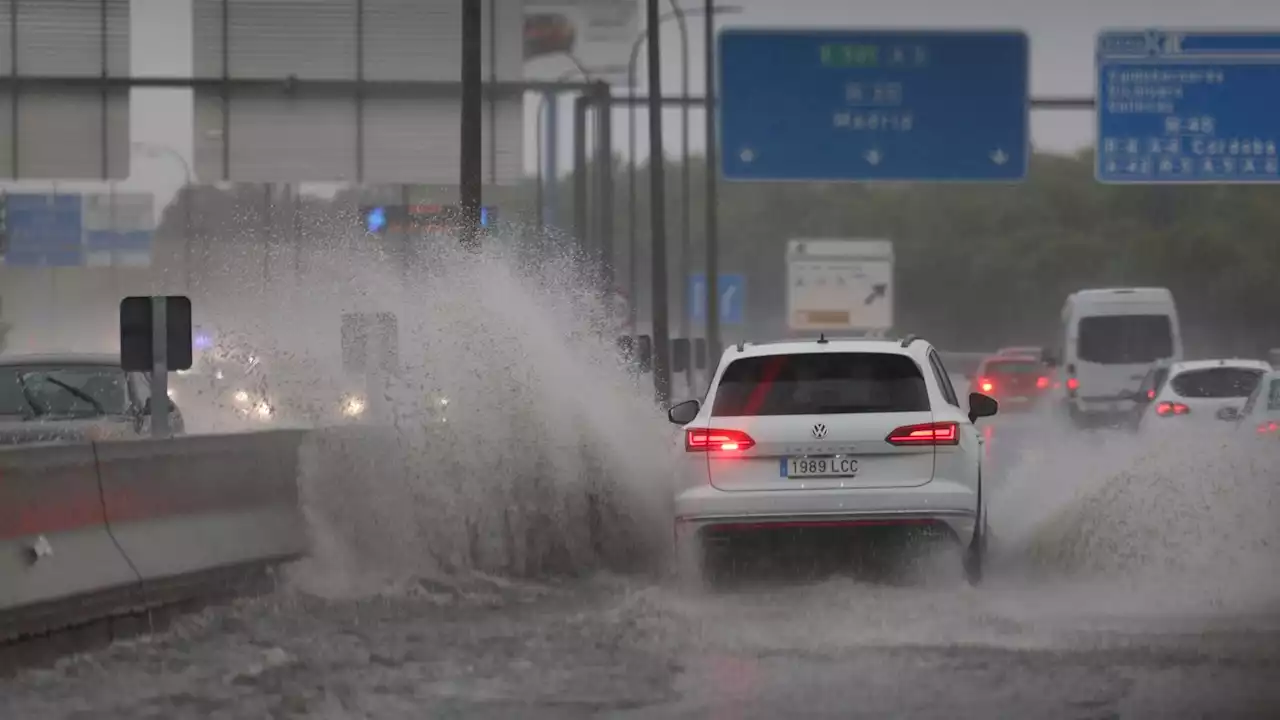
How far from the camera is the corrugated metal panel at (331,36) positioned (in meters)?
23.9

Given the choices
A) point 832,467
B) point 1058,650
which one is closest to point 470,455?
point 832,467

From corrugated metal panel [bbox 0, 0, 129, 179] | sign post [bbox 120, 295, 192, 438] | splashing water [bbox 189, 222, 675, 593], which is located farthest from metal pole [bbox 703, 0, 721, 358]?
sign post [bbox 120, 295, 192, 438]

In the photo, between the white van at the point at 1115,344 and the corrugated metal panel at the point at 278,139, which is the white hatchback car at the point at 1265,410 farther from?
the white van at the point at 1115,344

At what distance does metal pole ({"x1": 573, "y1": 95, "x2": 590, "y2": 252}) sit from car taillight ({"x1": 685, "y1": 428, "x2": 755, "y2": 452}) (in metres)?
16.0

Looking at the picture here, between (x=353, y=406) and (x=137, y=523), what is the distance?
428cm

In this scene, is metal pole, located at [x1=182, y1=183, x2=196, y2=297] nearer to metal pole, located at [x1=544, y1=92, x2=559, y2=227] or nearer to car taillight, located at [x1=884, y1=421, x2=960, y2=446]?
metal pole, located at [x1=544, y1=92, x2=559, y2=227]

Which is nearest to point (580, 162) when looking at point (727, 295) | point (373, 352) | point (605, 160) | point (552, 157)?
point (605, 160)

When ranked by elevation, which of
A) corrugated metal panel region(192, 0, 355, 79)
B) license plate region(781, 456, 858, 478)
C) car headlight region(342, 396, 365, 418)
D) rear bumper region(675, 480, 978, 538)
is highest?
corrugated metal panel region(192, 0, 355, 79)

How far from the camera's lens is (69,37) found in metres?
24.6

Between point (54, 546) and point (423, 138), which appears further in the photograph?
point (423, 138)

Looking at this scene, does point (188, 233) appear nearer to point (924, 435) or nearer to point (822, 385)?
point (822, 385)

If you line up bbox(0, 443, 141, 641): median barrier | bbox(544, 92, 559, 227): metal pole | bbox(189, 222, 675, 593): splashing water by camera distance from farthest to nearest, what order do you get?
bbox(544, 92, 559, 227): metal pole, bbox(189, 222, 675, 593): splashing water, bbox(0, 443, 141, 641): median barrier

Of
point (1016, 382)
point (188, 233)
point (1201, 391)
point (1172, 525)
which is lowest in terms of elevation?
point (1016, 382)

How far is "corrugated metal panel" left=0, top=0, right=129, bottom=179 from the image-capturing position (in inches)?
964
